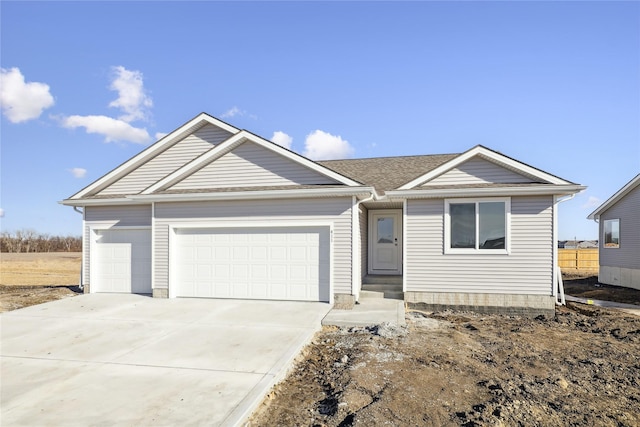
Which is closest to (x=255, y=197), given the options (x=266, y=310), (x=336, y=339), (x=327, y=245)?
(x=327, y=245)

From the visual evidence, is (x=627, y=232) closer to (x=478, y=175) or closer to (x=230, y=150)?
(x=478, y=175)

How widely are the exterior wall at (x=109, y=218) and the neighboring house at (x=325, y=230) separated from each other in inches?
3.2

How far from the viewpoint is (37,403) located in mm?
4215

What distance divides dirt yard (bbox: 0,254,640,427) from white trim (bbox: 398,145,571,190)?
364 centimetres

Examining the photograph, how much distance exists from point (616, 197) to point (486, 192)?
1106cm

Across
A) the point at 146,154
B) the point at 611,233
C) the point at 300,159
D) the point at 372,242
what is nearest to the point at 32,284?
the point at 146,154

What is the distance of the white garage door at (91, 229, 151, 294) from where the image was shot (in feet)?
38.1

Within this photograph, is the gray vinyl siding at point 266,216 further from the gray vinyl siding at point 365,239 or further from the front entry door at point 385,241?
the front entry door at point 385,241

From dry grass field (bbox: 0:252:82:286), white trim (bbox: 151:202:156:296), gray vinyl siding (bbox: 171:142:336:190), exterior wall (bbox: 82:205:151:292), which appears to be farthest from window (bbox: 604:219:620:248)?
dry grass field (bbox: 0:252:82:286)

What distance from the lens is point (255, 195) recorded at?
9992 millimetres

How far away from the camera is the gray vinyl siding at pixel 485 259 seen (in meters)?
9.49

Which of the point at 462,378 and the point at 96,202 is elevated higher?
the point at 96,202

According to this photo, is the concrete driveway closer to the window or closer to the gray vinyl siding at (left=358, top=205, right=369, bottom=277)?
the gray vinyl siding at (left=358, top=205, right=369, bottom=277)

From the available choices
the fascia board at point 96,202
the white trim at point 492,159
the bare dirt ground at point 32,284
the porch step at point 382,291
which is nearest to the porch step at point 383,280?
the porch step at point 382,291
